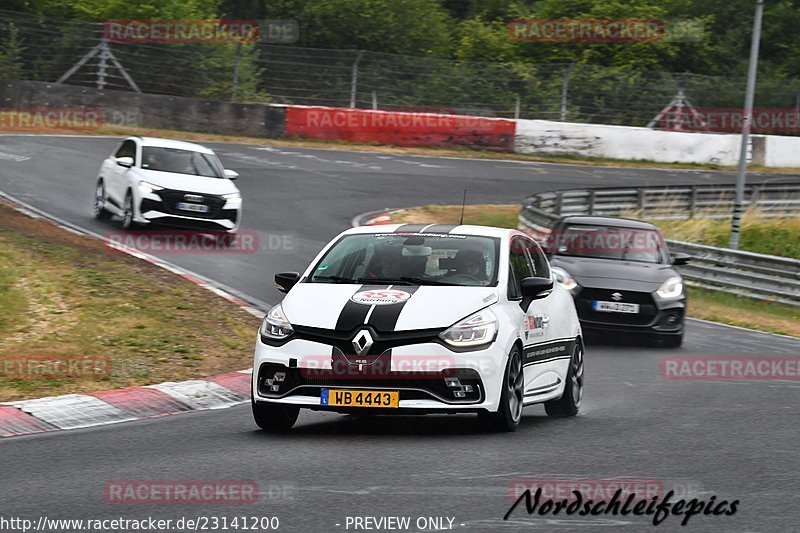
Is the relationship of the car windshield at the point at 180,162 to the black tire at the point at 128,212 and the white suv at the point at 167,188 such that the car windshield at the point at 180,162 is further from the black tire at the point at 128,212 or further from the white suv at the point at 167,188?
the black tire at the point at 128,212

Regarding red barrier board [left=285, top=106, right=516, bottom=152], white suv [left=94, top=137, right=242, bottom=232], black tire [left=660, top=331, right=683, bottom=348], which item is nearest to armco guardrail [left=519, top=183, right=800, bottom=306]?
white suv [left=94, top=137, right=242, bottom=232]

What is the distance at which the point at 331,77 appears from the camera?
40.2 metres

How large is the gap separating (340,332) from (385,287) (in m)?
0.71

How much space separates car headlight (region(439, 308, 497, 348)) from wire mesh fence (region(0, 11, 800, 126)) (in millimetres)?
31517

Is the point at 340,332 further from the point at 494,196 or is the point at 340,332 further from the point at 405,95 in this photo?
the point at 405,95

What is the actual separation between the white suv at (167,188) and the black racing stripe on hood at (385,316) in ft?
42.4

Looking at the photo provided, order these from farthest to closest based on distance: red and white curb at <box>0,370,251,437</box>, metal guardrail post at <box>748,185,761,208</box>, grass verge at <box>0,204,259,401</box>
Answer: metal guardrail post at <box>748,185,761,208</box>, grass verge at <box>0,204,259,401</box>, red and white curb at <box>0,370,251,437</box>

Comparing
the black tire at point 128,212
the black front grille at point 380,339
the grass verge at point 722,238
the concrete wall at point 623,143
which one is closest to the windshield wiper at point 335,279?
the black front grille at point 380,339

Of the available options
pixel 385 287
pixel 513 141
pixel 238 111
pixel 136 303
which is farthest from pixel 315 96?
pixel 385 287

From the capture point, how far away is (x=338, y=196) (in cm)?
2930

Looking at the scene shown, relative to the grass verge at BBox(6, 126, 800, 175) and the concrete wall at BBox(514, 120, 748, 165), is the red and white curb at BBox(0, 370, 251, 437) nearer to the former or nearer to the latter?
the grass verge at BBox(6, 126, 800, 175)

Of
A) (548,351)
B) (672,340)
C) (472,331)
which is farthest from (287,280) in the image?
(672,340)

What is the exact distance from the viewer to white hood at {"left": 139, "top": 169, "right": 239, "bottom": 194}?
21.4 m

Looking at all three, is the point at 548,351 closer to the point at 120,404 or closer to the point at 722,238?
the point at 120,404
